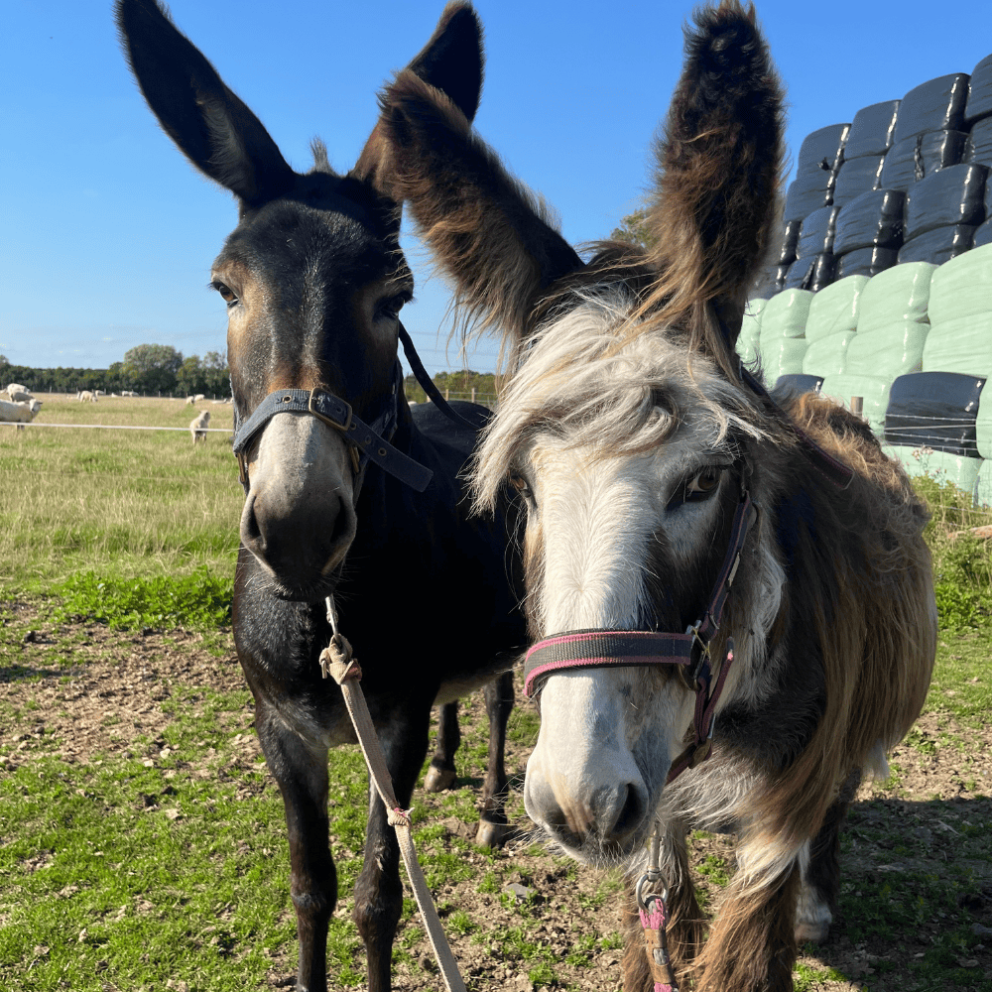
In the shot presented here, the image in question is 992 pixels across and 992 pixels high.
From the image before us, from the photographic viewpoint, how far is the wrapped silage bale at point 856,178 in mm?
14641

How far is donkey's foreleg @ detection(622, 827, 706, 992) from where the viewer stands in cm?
209

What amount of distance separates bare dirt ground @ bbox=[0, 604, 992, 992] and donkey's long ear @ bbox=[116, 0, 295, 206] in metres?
2.11

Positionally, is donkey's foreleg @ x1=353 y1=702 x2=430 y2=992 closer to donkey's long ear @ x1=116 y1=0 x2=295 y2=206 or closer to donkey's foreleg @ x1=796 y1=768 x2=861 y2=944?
donkey's foreleg @ x1=796 y1=768 x2=861 y2=944

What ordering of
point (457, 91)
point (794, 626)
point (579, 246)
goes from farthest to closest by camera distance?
point (457, 91) < point (579, 246) < point (794, 626)

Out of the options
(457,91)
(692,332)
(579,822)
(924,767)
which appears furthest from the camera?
(924,767)

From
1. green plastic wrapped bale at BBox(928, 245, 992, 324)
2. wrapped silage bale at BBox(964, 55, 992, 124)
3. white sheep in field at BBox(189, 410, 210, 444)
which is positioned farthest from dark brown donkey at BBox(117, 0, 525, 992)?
white sheep in field at BBox(189, 410, 210, 444)

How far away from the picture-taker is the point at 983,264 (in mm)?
8797

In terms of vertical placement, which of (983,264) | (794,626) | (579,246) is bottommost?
(794,626)

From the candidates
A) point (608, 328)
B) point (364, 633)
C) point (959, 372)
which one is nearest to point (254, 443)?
point (364, 633)

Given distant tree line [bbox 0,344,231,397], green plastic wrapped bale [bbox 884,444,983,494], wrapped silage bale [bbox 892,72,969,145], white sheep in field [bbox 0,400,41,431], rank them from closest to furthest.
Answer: green plastic wrapped bale [bbox 884,444,983,494], wrapped silage bale [bbox 892,72,969,145], white sheep in field [bbox 0,400,41,431], distant tree line [bbox 0,344,231,397]

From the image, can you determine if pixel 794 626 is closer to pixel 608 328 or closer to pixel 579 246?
pixel 608 328

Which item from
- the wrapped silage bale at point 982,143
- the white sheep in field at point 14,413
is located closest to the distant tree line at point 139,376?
the white sheep in field at point 14,413

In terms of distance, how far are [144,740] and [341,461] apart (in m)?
3.60

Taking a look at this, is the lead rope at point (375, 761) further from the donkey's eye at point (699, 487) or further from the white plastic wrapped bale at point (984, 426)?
the white plastic wrapped bale at point (984, 426)
